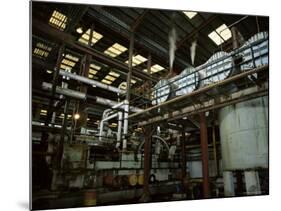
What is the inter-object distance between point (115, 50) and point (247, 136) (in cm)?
379

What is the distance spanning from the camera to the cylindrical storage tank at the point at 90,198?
2.62 meters

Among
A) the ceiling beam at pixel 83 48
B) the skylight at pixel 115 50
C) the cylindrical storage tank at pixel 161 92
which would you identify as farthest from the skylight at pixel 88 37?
the cylindrical storage tank at pixel 161 92

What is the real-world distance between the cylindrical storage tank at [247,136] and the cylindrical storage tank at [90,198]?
2.42 meters

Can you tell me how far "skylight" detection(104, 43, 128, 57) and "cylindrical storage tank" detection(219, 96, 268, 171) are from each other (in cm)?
318

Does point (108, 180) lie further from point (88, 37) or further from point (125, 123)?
point (88, 37)

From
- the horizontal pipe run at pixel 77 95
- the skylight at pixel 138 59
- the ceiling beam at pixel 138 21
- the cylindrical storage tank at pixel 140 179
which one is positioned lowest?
the cylindrical storage tank at pixel 140 179

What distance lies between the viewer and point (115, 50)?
202 inches

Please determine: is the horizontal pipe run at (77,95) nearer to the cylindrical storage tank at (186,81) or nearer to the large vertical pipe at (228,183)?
the cylindrical storage tank at (186,81)

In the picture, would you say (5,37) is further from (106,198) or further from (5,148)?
(106,198)

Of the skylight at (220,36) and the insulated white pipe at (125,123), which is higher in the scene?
the skylight at (220,36)

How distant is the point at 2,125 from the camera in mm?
2424

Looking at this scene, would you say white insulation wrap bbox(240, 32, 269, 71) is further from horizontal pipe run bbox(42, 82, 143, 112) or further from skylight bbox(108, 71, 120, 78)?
skylight bbox(108, 71, 120, 78)

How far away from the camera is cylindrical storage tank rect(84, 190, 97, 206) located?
262 centimetres
